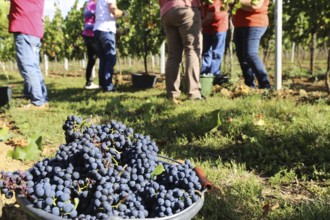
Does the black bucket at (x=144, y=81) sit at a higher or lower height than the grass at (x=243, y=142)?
higher

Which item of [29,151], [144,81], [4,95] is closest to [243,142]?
[29,151]

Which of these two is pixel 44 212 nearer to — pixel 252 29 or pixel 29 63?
pixel 29 63

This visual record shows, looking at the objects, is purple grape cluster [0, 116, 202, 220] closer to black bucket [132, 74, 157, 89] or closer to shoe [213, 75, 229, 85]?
shoe [213, 75, 229, 85]

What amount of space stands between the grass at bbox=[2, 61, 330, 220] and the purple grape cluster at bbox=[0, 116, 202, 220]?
62cm

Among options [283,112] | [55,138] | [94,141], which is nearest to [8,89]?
[55,138]

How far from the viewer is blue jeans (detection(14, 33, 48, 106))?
4789mm

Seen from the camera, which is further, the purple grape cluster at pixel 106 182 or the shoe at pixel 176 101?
the shoe at pixel 176 101

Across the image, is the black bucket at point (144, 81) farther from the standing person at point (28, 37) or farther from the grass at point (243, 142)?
the standing person at point (28, 37)

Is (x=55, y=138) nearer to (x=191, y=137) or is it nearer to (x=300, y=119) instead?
(x=191, y=137)

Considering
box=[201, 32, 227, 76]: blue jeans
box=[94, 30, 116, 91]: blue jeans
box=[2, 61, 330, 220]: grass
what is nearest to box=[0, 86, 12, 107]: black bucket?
box=[2, 61, 330, 220]: grass

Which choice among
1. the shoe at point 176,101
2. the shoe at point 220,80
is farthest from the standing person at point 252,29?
the shoe at point 176,101

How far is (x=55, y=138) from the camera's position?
3.49 meters

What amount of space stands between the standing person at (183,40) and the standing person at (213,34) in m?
1.15

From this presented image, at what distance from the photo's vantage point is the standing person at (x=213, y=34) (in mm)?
5684
